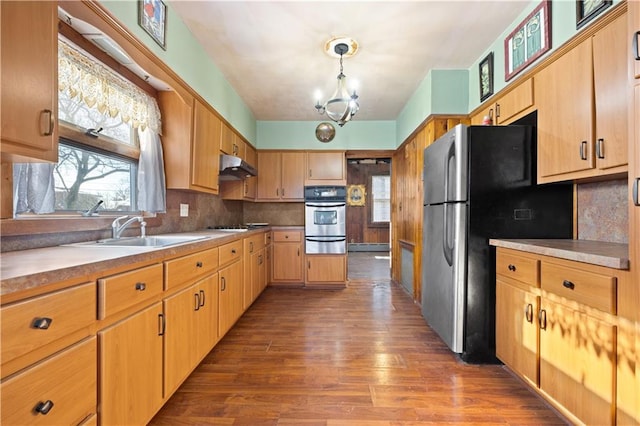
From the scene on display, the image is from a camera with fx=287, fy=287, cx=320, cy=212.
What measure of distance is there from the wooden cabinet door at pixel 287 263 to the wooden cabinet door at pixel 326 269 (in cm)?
16

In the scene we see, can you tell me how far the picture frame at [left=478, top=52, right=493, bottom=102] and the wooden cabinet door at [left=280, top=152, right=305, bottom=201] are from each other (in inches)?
104

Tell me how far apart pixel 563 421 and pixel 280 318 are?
230 centimetres

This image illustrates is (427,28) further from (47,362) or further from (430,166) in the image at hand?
(47,362)

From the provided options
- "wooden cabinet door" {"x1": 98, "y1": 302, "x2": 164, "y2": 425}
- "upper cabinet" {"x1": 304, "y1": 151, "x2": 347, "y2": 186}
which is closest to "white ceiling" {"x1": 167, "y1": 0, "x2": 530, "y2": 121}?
"upper cabinet" {"x1": 304, "y1": 151, "x2": 347, "y2": 186}

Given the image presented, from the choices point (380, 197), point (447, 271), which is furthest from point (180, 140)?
point (380, 197)

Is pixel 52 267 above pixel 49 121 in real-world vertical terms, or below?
below

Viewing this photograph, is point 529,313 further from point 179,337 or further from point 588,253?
point 179,337

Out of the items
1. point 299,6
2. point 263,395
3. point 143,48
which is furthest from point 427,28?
point 263,395

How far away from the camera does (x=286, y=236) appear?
14.6ft

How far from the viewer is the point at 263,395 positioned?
1.76 m

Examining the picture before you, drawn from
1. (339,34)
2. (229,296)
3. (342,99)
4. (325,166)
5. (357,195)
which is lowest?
(229,296)

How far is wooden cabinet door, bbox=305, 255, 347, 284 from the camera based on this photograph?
4359 millimetres

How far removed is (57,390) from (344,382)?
1505 mm

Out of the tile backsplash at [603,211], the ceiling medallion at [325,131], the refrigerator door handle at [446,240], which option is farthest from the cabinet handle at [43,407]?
the ceiling medallion at [325,131]
